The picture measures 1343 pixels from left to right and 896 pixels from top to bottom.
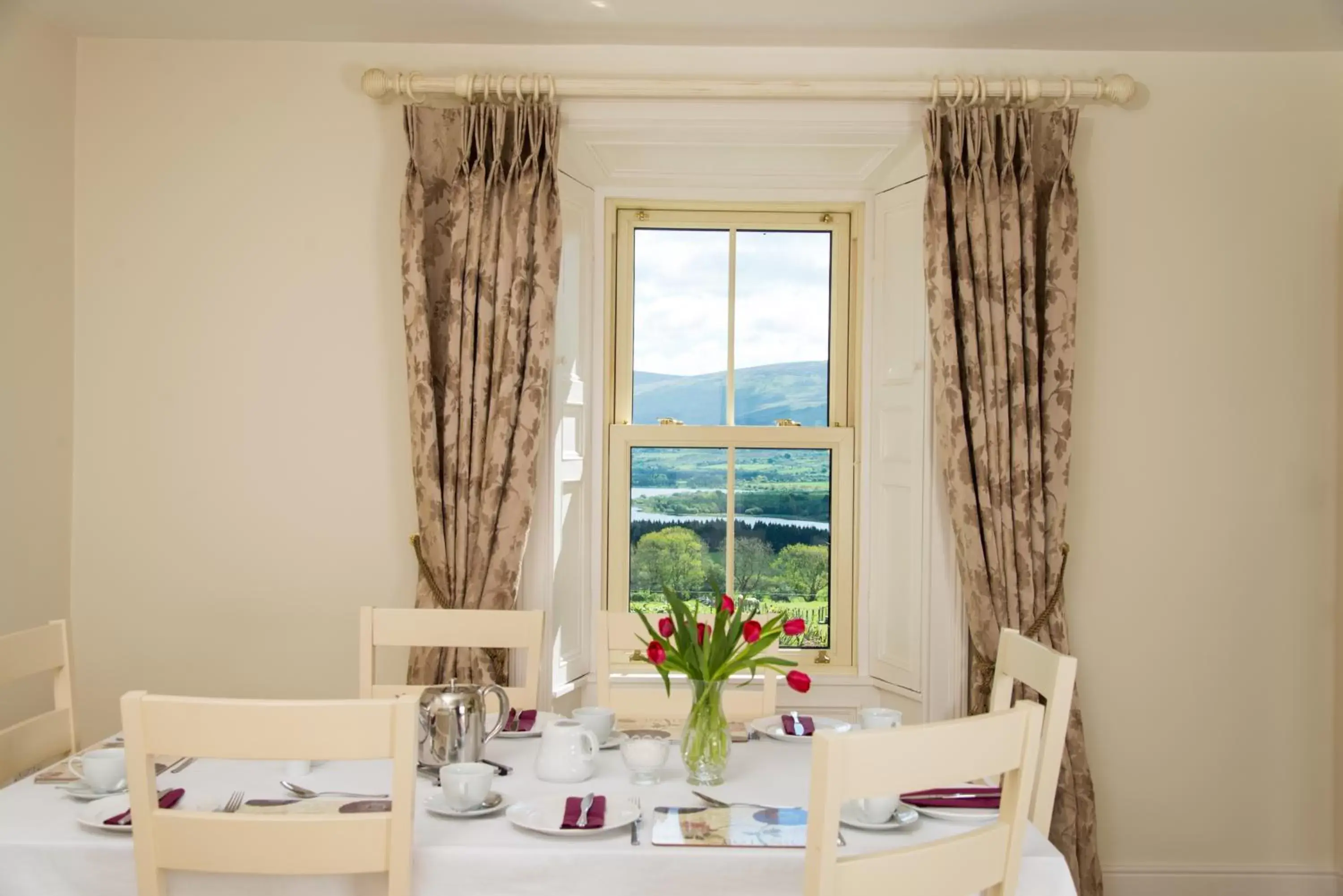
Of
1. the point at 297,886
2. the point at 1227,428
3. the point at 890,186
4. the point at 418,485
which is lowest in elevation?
the point at 297,886

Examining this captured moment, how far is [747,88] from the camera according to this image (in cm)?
303

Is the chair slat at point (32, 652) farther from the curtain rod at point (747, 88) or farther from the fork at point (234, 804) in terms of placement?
the curtain rod at point (747, 88)

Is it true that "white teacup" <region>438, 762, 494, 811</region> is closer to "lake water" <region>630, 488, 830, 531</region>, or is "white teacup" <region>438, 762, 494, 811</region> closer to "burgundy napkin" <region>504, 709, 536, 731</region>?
"burgundy napkin" <region>504, 709, 536, 731</region>

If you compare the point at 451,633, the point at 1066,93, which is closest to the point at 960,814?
the point at 451,633

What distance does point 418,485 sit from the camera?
3.03 meters

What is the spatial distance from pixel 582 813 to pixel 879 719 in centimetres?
70

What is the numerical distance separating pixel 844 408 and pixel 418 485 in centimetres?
154

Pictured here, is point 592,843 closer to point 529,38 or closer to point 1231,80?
point 529,38

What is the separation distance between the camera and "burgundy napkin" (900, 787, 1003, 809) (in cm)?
175

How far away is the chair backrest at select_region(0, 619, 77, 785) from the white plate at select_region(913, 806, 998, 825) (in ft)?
5.71

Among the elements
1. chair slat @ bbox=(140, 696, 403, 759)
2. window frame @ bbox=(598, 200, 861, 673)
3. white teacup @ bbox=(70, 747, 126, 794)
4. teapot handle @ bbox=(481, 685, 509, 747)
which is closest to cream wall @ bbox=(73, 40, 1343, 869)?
window frame @ bbox=(598, 200, 861, 673)

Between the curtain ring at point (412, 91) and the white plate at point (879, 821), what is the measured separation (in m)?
2.38

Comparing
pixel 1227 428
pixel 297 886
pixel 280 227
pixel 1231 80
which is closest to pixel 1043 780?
pixel 297 886

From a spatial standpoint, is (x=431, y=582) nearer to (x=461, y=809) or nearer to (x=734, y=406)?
(x=734, y=406)
